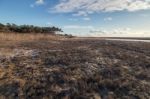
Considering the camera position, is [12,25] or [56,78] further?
[12,25]

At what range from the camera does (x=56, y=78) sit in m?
7.63

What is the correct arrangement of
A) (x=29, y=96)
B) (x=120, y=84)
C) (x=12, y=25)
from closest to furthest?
(x=29, y=96)
(x=120, y=84)
(x=12, y=25)

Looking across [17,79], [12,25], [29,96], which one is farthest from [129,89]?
[12,25]

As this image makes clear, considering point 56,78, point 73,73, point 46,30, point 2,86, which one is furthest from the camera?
point 46,30

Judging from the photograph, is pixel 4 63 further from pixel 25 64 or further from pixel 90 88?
pixel 90 88

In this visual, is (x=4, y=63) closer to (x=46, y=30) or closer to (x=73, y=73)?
(x=73, y=73)

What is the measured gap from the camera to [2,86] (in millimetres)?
6547

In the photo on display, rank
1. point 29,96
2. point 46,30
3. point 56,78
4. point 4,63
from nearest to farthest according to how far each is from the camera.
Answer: point 29,96 < point 56,78 < point 4,63 < point 46,30

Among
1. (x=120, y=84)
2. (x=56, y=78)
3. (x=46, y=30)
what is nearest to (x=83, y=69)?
(x=56, y=78)

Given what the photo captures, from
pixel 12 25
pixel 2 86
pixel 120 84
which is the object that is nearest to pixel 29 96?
pixel 2 86

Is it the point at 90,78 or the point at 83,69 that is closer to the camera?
the point at 90,78

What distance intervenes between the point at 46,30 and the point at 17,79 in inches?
2398

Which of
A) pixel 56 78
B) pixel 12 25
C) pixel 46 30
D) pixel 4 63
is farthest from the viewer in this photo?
pixel 46 30

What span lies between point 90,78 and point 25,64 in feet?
12.2
